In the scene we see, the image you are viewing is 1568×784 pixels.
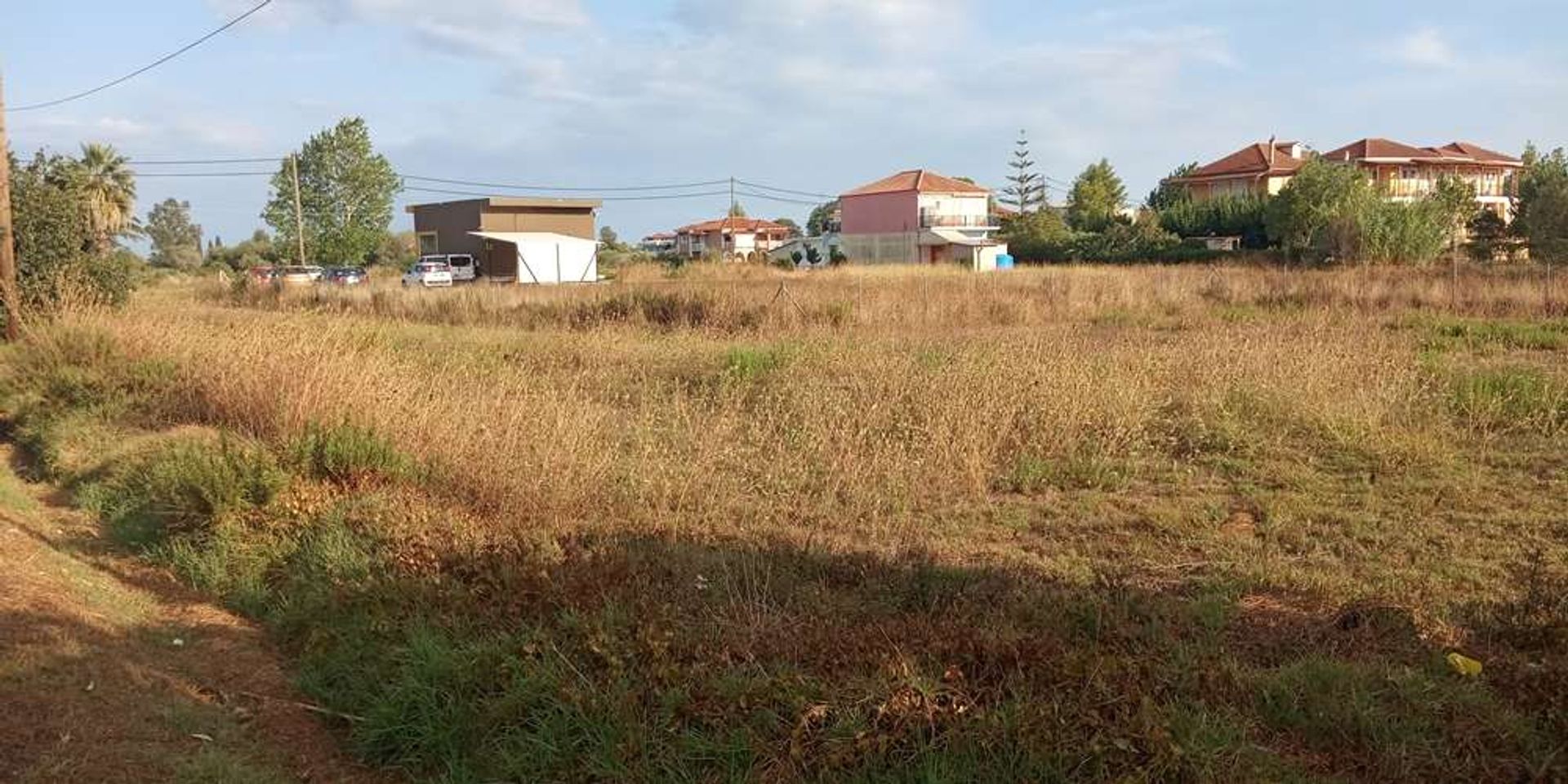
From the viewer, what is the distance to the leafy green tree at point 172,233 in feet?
299

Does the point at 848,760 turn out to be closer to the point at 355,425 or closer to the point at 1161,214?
the point at 355,425

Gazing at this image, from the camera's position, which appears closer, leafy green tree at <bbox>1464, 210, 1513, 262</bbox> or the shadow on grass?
the shadow on grass

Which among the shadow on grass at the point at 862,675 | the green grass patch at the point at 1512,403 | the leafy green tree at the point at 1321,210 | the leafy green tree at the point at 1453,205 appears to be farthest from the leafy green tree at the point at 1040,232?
the shadow on grass at the point at 862,675

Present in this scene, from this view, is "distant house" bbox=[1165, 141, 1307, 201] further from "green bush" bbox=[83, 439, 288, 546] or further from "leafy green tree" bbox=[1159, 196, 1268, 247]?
"green bush" bbox=[83, 439, 288, 546]

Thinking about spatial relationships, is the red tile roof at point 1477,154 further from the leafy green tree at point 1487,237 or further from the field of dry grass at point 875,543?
the field of dry grass at point 875,543

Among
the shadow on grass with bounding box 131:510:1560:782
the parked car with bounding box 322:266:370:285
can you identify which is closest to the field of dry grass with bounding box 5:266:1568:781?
the shadow on grass with bounding box 131:510:1560:782

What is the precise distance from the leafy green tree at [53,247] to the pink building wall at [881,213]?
54946mm

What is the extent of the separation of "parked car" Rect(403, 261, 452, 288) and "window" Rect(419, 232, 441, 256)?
55.2ft

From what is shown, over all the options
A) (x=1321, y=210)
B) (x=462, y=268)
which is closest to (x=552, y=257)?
(x=462, y=268)

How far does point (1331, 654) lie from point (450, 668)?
3.48 meters

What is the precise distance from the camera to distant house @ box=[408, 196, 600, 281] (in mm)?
60469

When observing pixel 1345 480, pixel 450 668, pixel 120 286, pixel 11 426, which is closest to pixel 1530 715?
pixel 450 668

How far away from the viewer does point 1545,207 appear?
37125mm

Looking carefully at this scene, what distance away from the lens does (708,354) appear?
46.5ft
